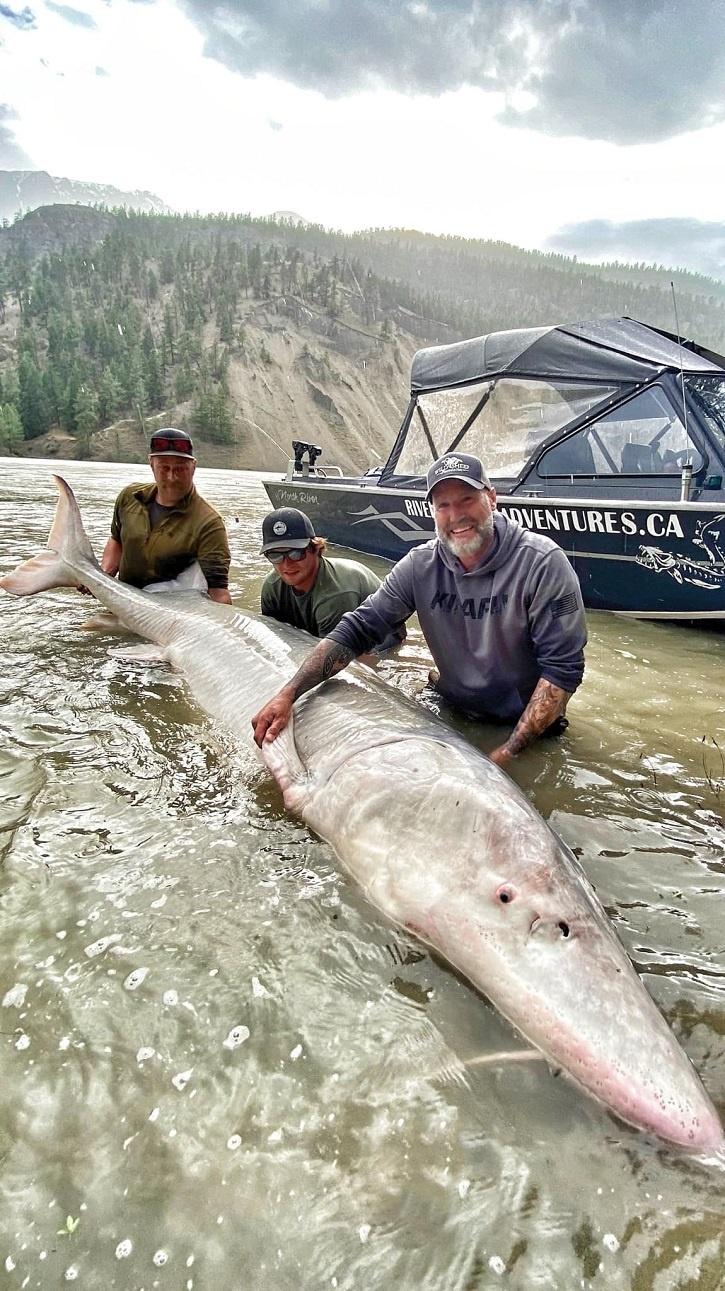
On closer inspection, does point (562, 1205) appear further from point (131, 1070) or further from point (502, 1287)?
point (131, 1070)

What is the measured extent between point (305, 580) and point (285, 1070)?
10.2 feet

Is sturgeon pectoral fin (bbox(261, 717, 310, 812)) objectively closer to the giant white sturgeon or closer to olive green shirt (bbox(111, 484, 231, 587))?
the giant white sturgeon

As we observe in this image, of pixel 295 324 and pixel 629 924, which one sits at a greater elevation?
pixel 295 324

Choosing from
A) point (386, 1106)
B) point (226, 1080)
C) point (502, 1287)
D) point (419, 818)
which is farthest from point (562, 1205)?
point (419, 818)

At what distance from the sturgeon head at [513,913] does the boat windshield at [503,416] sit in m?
5.30

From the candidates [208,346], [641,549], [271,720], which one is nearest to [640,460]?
[641,549]

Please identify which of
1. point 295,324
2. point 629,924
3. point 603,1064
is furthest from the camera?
point 295,324

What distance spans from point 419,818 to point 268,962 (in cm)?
63

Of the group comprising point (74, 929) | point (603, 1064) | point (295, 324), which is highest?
point (295, 324)

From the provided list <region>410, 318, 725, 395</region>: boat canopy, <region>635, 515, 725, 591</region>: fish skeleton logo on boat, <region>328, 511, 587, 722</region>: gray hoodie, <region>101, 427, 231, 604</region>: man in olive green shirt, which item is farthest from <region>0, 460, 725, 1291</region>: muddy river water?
<region>410, 318, 725, 395</region>: boat canopy

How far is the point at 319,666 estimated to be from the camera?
3160 millimetres

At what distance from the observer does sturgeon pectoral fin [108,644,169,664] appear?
450 cm

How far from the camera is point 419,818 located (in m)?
2.22

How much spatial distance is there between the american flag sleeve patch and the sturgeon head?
3.04 feet
